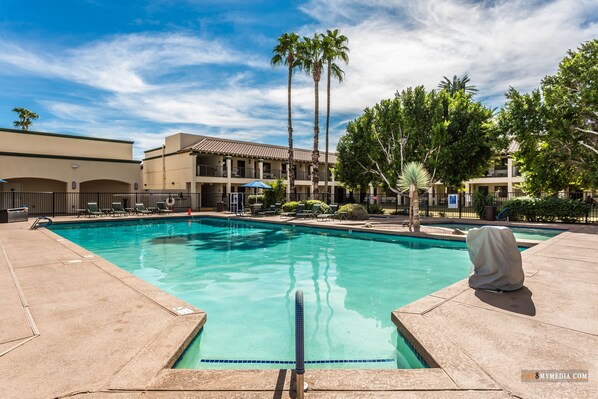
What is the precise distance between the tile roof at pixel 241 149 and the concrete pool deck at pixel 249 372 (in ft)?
82.0

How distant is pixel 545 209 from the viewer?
17.8m

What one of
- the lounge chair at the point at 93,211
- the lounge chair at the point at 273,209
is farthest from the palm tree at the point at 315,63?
the lounge chair at the point at 93,211

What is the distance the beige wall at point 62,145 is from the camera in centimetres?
2275

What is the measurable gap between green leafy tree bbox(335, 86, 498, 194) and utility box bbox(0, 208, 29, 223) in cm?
2183

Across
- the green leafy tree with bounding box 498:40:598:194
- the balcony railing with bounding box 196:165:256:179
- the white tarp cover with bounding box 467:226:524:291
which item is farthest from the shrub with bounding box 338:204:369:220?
the balcony railing with bounding box 196:165:256:179

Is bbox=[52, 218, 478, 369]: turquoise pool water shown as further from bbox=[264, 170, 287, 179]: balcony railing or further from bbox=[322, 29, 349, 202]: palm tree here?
bbox=[264, 170, 287, 179]: balcony railing

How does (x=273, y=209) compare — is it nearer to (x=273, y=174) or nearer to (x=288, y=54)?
(x=273, y=174)

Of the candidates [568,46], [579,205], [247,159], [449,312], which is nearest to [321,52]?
[247,159]

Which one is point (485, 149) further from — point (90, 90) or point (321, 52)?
point (90, 90)

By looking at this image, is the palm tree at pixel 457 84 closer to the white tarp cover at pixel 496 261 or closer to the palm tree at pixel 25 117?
the white tarp cover at pixel 496 261

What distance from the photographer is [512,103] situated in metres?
18.6

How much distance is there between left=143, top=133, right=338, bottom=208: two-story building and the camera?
94.8ft

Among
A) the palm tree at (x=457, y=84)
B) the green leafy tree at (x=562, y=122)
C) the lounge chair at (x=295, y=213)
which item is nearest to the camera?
the green leafy tree at (x=562, y=122)

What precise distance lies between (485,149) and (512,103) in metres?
3.11
